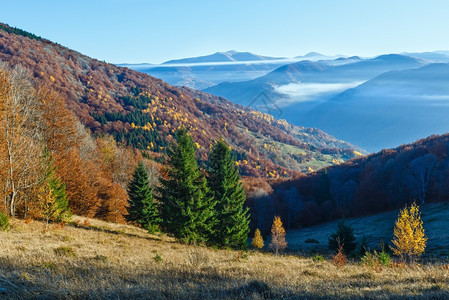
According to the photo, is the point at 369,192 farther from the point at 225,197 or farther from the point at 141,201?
the point at 141,201

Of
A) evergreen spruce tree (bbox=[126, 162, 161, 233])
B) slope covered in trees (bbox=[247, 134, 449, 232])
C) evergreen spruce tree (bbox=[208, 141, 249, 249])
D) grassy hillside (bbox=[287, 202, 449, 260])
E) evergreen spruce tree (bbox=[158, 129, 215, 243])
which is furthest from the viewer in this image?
slope covered in trees (bbox=[247, 134, 449, 232])

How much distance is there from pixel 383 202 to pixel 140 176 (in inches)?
3341

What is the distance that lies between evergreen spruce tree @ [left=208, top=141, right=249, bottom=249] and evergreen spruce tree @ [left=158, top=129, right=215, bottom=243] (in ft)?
13.9

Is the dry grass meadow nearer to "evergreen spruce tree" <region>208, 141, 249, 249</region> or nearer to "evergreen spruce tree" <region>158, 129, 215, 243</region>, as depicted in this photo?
"evergreen spruce tree" <region>158, 129, 215, 243</region>

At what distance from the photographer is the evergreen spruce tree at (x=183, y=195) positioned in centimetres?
2602

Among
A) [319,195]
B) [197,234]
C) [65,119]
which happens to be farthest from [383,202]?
[65,119]

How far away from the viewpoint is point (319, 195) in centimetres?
11006

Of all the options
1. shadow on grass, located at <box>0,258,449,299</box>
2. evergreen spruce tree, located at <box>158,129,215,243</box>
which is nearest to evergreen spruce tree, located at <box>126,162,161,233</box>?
evergreen spruce tree, located at <box>158,129,215,243</box>

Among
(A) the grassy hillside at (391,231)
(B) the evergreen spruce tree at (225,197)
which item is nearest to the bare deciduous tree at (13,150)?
(B) the evergreen spruce tree at (225,197)

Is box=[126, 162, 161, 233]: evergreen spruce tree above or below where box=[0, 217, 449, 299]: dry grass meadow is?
below

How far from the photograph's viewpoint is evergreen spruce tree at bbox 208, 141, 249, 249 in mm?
31062

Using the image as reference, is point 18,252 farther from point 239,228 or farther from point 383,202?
point 383,202

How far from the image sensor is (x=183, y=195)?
87.2 feet

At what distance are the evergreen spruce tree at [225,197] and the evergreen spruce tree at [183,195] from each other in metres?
4.25
